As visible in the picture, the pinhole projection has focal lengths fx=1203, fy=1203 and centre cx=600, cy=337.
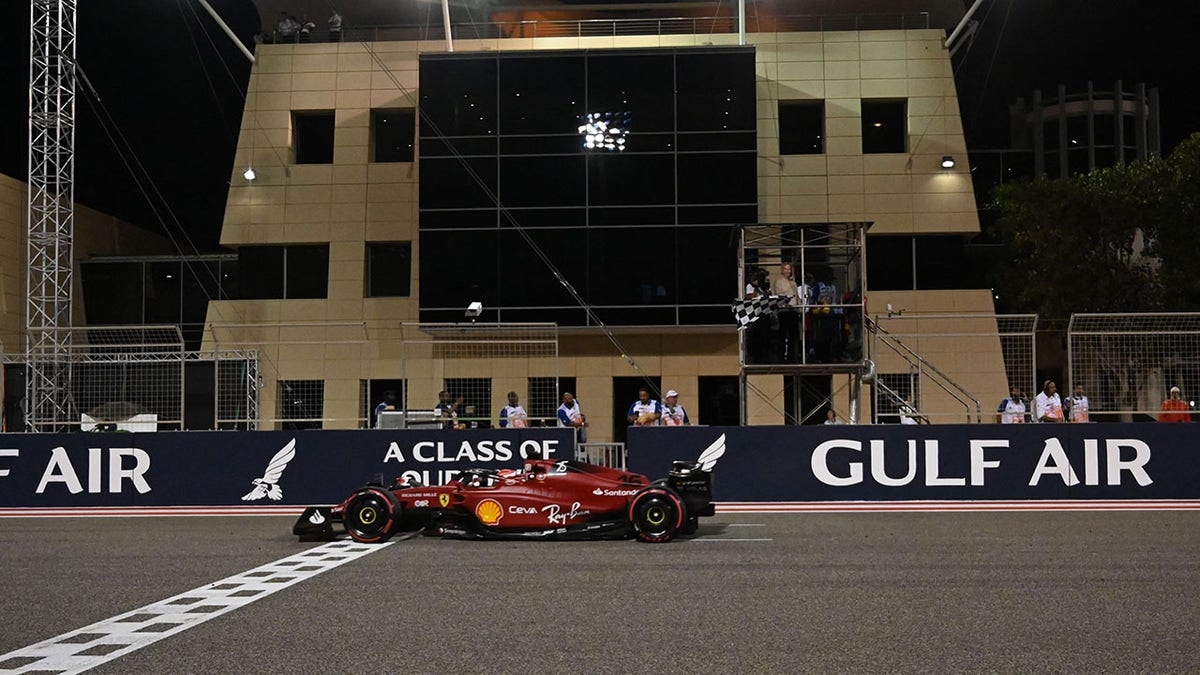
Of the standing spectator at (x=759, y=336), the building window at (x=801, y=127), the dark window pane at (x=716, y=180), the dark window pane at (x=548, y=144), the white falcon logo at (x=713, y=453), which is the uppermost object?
the building window at (x=801, y=127)

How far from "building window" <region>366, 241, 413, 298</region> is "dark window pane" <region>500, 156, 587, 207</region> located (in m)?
4.20

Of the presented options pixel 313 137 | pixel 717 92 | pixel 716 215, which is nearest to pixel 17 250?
pixel 313 137

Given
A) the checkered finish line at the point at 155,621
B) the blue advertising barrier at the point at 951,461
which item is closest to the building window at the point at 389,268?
the blue advertising barrier at the point at 951,461

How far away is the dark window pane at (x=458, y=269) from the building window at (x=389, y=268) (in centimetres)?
251

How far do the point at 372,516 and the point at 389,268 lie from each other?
21.9m

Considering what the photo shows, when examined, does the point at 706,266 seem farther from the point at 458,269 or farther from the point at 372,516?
the point at 372,516

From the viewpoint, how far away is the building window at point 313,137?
3634 centimetres

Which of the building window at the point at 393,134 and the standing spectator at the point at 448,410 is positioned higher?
the building window at the point at 393,134

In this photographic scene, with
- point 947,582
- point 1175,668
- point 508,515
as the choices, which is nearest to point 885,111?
point 508,515

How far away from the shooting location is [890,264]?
114 ft

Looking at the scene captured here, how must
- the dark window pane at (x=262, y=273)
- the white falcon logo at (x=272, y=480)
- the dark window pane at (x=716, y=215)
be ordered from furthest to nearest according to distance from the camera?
the dark window pane at (x=262, y=273)
the dark window pane at (x=716, y=215)
the white falcon logo at (x=272, y=480)

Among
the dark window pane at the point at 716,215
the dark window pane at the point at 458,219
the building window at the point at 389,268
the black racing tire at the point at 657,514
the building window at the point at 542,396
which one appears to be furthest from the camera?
the building window at the point at 389,268

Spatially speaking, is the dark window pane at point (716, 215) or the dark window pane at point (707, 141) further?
the dark window pane at point (707, 141)

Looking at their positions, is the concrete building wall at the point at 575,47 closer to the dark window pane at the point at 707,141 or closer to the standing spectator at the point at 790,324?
the dark window pane at the point at 707,141
